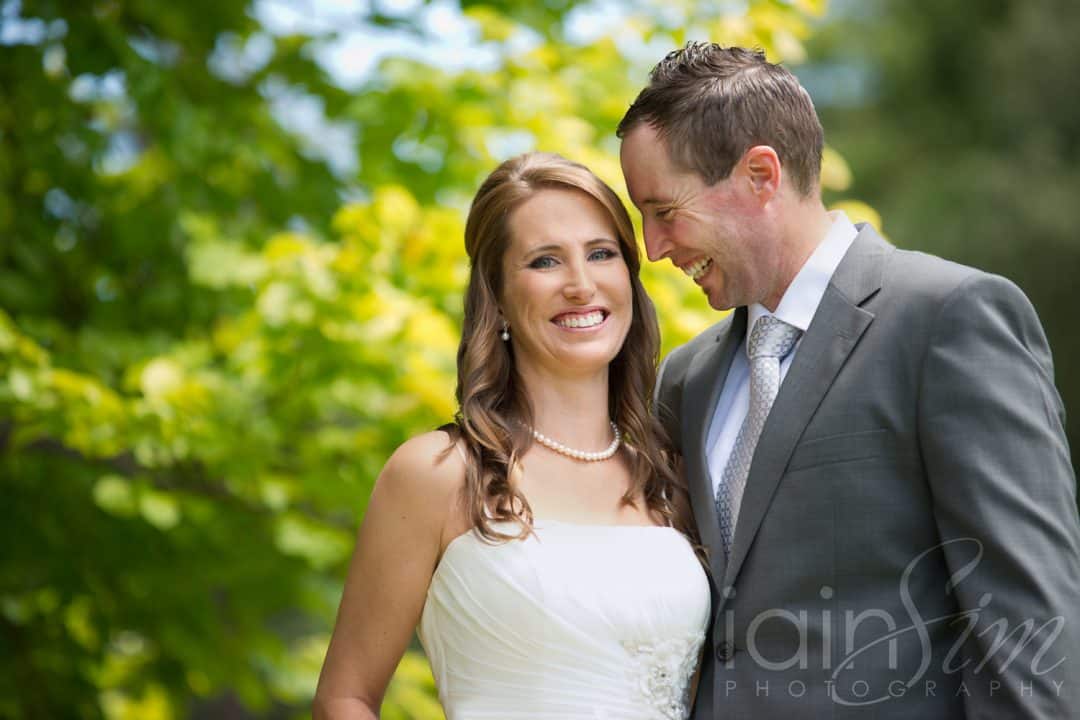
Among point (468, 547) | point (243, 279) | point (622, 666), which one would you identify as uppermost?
point (243, 279)

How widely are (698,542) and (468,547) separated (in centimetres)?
64

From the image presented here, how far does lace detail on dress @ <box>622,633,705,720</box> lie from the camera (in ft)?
10.3

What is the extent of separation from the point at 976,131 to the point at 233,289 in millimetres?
17363

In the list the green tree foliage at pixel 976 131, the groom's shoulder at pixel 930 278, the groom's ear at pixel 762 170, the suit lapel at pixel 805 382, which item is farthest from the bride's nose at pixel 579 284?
the green tree foliage at pixel 976 131

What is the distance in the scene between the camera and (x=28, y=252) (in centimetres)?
523

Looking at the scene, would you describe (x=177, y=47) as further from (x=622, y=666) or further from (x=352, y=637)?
(x=622, y=666)

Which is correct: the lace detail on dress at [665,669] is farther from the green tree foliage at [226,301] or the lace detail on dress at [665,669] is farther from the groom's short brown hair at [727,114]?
the green tree foliage at [226,301]

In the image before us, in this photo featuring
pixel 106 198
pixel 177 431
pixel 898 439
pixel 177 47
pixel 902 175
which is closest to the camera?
pixel 898 439

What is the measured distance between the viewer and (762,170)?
3.11m

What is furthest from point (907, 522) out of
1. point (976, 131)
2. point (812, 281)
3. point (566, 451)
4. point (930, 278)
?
point (976, 131)

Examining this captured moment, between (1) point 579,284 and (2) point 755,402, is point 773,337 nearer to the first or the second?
(2) point 755,402

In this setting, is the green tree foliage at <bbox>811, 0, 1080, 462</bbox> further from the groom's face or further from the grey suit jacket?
the grey suit jacket

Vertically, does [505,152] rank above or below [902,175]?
below

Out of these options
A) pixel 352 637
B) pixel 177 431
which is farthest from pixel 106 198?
pixel 352 637
